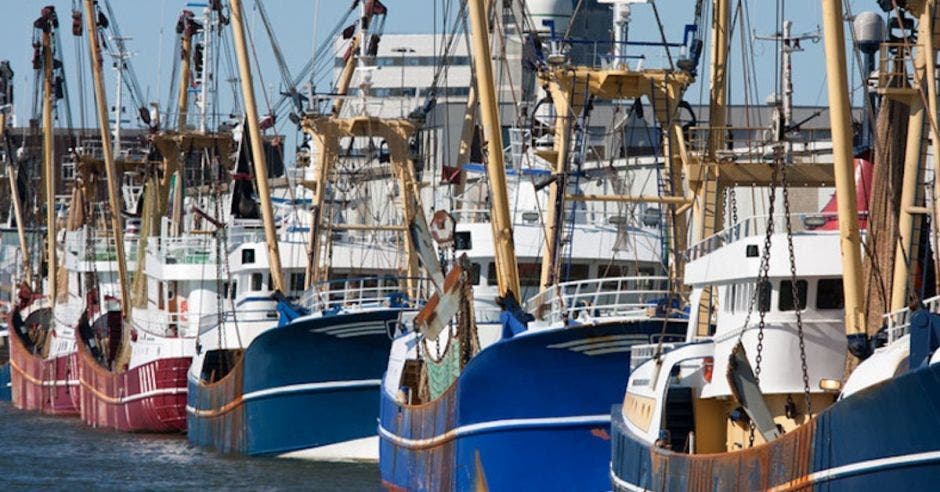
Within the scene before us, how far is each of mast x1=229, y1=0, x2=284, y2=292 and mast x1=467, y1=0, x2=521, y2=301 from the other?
408 inches

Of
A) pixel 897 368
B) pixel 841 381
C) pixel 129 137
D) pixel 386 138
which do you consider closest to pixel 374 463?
pixel 386 138

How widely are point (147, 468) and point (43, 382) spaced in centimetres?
1988

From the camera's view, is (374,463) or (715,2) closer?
(715,2)

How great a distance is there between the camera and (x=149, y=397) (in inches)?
1837

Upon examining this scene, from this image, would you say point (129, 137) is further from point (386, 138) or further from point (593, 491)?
point (593, 491)

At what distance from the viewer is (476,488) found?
2867 centimetres

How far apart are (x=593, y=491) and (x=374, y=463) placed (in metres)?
10.3

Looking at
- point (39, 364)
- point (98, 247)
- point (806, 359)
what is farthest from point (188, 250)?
point (806, 359)

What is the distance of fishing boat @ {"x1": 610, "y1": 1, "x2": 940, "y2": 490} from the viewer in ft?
59.2

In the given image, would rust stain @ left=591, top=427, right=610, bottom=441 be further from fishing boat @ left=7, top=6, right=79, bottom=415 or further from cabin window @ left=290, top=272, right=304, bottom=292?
fishing boat @ left=7, top=6, right=79, bottom=415

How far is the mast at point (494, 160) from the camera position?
3003 centimetres

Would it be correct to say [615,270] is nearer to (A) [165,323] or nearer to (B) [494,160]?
(B) [494,160]

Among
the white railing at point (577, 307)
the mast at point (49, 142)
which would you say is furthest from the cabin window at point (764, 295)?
the mast at point (49, 142)

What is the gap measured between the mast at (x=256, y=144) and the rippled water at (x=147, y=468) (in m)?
3.60
